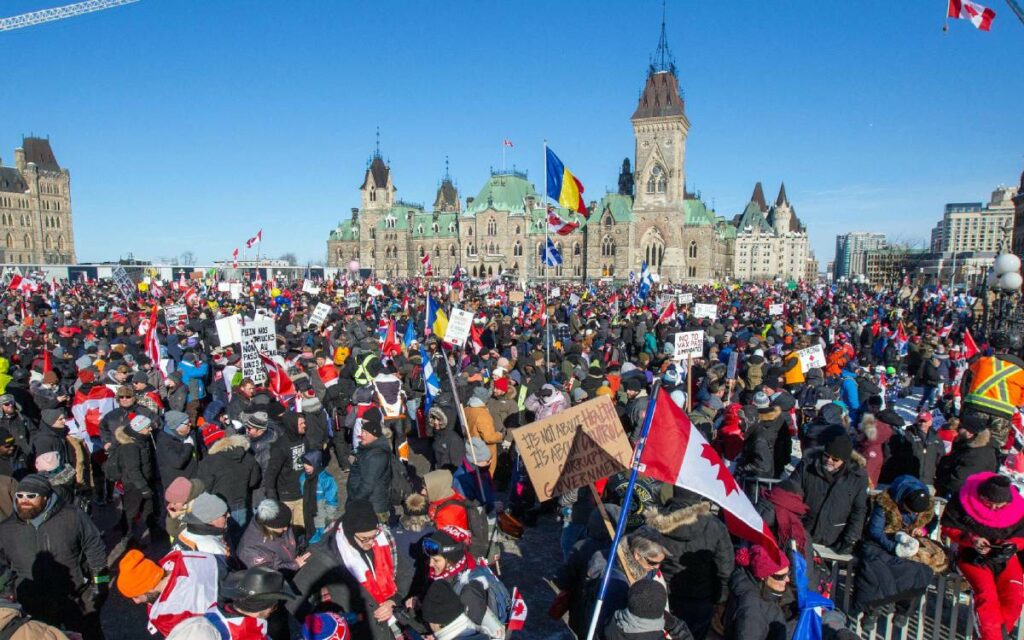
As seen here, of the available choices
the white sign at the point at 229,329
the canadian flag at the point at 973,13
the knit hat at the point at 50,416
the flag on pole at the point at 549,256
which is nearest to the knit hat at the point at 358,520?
the knit hat at the point at 50,416

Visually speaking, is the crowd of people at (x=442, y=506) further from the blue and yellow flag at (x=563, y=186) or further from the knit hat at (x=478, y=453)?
the blue and yellow flag at (x=563, y=186)

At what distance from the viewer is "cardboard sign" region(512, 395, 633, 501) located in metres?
4.30

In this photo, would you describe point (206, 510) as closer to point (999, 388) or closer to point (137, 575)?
point (137, 575)

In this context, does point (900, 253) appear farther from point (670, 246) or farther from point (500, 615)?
point (500, 615)

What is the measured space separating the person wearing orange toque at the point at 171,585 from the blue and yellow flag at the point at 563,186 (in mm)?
11038

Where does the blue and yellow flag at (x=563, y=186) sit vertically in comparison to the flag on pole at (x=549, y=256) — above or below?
above

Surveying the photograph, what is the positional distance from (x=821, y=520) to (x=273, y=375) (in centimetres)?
693

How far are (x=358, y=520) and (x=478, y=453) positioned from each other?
104 inches

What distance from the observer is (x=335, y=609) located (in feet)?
11.5

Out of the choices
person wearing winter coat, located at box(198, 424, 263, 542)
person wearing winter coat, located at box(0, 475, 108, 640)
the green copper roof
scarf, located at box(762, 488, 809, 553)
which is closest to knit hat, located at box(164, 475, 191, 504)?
person wearing winter coat, located at box(0, 475, 108, 640)

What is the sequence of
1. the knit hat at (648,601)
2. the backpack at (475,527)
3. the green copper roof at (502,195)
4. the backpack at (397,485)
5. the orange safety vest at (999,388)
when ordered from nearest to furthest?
the knit hat at (648,601), the backpack at (475,527), the backpack at (397,485), the orange safety vest at (999,388), the green copper roof at (502,195)

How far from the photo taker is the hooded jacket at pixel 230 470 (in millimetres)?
5258

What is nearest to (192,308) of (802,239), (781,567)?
(781,567)

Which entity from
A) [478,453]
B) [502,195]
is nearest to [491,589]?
[478,453]
